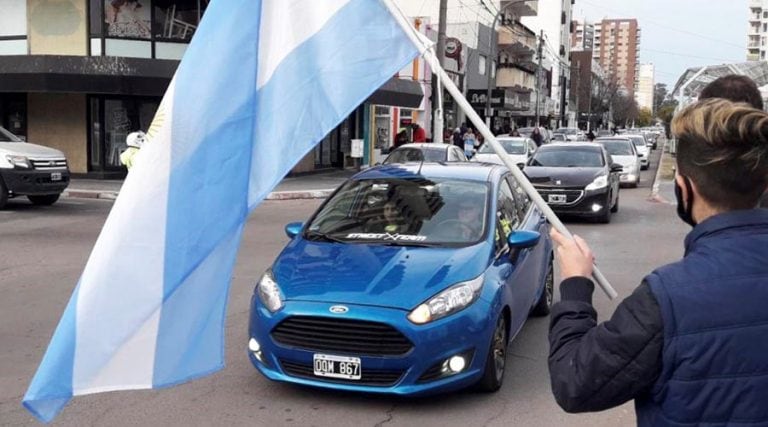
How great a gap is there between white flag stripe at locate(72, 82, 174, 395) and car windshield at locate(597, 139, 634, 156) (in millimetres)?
22289

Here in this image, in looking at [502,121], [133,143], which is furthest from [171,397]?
[502,121]

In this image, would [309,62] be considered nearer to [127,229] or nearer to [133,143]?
[127,229]

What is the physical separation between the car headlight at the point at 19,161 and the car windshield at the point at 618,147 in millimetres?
16436

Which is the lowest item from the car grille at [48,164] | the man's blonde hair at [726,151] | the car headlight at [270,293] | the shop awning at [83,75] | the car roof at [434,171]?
the car headlight at [270,293]

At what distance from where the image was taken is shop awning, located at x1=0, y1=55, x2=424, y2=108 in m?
19.7

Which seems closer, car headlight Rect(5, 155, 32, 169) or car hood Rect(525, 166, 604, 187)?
car hood Rect(525, 166, 604, 187)

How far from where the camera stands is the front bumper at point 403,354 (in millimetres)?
4664

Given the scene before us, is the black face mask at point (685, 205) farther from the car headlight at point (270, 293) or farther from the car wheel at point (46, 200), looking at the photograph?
the car wheel at point (46, 200)

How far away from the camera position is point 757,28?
483 feet

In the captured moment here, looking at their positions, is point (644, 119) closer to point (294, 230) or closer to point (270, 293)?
point (294, 230)

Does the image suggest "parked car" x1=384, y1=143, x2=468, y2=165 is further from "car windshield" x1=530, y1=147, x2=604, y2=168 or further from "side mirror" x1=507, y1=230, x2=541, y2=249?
"side mirror" x1=507, y1=230, x2=541, y2=249

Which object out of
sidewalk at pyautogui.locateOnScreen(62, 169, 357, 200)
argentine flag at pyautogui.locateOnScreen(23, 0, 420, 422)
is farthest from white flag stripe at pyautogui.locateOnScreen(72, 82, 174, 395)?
sidewalk at pyautogui.locateOnScreen(62, 169, 357, 200)

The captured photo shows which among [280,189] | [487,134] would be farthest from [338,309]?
[280,189]

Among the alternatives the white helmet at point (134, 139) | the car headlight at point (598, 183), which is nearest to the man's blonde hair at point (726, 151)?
the car headlight at point (598, 183)
